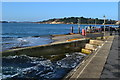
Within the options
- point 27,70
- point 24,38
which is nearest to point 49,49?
point 27,70

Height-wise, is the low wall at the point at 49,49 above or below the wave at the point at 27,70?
above

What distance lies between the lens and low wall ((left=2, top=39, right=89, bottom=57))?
1298cm

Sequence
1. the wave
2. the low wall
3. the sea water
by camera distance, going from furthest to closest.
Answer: the sea water → the low wall → the wave

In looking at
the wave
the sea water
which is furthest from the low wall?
the sea water

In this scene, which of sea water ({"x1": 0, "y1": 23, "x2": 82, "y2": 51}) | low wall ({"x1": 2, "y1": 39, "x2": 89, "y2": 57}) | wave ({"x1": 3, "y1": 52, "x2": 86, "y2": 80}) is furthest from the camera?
sea water ({"x1": 0, "y1": 23, "x2": 82, "y2": 51})

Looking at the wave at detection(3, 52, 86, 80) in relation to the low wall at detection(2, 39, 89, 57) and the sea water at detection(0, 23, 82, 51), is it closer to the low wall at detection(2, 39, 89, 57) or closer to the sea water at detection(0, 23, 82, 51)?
the low wall at detection(2, 39, 89, 57)

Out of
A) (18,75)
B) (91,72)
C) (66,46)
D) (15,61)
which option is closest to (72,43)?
(66,46)

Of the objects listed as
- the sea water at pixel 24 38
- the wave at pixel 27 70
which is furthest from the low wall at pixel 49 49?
the sea water at pixel 24 38

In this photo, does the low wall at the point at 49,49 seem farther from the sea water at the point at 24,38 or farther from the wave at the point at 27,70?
the sea water at the point at 24,38

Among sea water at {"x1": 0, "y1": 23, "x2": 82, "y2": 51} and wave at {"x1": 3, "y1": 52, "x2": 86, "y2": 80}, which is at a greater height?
sea water at {"x1": 0, "y1": 23, "x2": 82, "y2": 51}

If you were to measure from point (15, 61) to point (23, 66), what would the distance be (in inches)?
50.3

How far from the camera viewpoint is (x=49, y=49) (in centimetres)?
1533

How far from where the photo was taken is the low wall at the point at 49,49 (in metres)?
13.0

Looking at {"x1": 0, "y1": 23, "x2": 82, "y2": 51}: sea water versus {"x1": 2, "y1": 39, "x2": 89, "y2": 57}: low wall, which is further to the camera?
{"x1": 0, "y1": 23, "x2": 82, "y2": 51}: sea water
